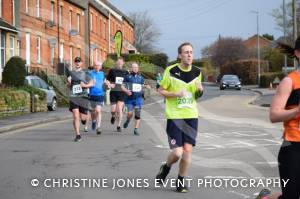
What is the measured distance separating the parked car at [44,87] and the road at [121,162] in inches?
423

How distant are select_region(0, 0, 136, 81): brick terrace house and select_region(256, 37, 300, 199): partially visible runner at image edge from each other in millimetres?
10153

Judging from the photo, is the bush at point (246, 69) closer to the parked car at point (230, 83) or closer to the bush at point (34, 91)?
the parked car at point (230, 83)

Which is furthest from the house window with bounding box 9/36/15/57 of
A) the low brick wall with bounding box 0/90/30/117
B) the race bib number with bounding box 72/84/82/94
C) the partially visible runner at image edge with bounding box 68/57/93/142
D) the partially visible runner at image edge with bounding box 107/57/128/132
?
the race bib number with bounding box 72/84/82/94

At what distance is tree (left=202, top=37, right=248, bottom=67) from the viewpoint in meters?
92.8

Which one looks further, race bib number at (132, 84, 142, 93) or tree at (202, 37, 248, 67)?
Answer: tree at (202, 37, 248, 67)

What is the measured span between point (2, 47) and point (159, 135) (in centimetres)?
1772

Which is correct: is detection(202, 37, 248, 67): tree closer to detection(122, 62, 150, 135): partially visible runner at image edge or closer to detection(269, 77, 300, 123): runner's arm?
detection(122, 62, 150, 135): partially visible runner at image edge

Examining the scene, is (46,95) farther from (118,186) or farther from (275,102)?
(275,102)

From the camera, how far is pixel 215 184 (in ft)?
27.7

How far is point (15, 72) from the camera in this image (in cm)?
2669

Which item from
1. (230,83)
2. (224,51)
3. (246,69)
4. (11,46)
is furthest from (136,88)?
(224,51)

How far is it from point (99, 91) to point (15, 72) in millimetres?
11627

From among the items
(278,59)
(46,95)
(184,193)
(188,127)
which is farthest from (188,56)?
(278,59)

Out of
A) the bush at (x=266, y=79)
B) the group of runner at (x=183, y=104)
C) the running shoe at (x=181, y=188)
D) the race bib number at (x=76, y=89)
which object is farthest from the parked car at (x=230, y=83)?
the running shoe at (x=181, y=188)
